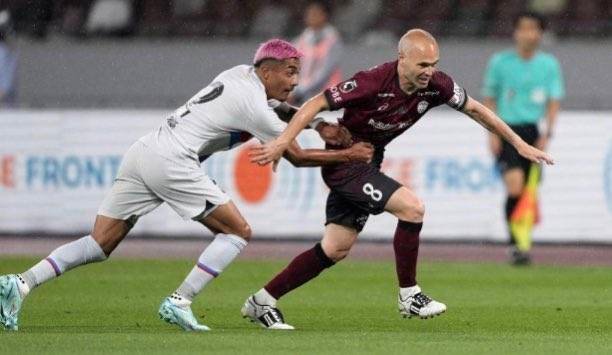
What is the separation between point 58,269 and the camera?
1088 centimetres

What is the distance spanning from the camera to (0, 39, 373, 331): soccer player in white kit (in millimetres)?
10594

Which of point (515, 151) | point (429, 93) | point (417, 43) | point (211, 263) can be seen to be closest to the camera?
point (211, 263)

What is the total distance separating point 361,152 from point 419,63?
68cm

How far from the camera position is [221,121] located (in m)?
10.6

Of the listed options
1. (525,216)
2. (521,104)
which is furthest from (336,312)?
(521,104)

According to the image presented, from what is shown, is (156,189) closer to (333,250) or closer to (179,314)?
(179,314)

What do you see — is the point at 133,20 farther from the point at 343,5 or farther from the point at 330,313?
the point at 330,313

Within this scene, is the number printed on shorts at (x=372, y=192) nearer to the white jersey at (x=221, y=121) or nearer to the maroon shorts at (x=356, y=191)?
the maroon shorts at (x=356, y=191)

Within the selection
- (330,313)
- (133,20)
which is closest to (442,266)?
(330,313)

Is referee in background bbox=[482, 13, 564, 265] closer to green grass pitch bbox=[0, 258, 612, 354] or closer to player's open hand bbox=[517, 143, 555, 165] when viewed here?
green grass pitch bbox=[0, 258, 612, 354]

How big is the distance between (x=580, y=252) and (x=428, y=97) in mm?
7646

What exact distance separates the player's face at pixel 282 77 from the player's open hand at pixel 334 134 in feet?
1.07

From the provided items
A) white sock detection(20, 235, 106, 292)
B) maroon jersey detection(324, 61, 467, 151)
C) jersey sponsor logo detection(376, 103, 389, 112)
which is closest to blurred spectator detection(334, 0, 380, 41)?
maroon jersey detection(324, 61, 467, 151)

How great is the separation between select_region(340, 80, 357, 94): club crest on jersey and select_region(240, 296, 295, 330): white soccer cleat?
153cm
